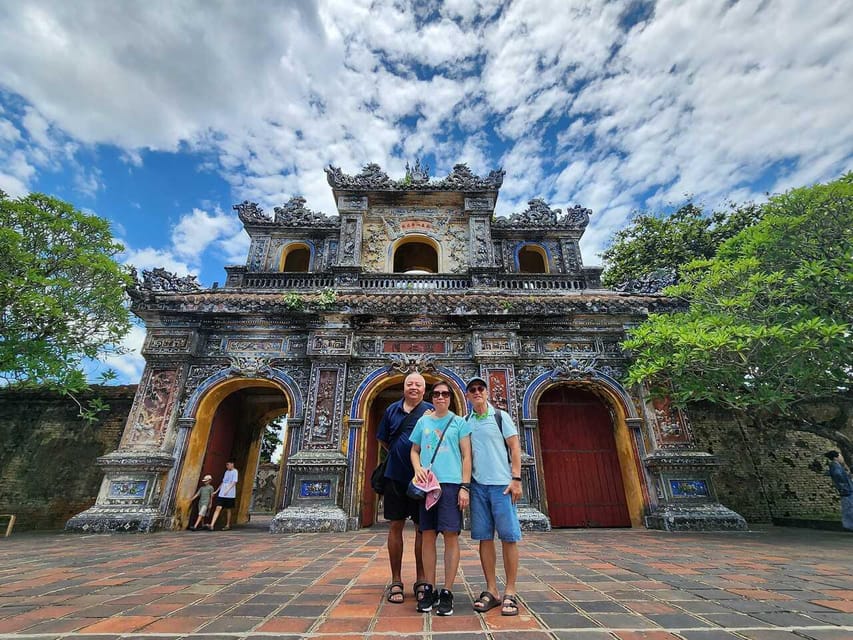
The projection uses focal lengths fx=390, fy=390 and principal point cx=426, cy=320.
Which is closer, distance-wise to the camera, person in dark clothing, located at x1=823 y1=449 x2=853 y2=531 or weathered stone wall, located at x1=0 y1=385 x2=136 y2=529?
person in dark clothing, located at x1=823 y1=449 x2=853 y2=531

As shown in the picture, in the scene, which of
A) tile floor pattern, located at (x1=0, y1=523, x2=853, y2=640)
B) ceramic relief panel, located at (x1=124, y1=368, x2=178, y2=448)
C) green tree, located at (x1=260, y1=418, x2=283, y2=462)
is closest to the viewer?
tile floor pattern, located at (x1=0, y1=523, x2=853, y2=640)

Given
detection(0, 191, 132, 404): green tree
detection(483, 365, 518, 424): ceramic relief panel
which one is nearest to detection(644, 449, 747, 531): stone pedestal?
detection(483, 365, 518, 424): ceramic relief panel

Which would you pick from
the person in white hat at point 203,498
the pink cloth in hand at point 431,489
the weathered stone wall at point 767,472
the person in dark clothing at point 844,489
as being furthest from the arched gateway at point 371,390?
the pink cloth in hand at point 431,489

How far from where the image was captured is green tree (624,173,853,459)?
6090 millimetres

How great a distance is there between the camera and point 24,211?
8039 millimetres

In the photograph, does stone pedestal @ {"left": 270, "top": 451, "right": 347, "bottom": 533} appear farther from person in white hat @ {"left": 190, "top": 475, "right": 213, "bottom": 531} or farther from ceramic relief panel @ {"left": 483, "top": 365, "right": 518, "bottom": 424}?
ceramic relief panel @ {"left": 483, "top": 365, "right": 518, "bottom": 424}

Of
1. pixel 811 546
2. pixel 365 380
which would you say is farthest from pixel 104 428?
pixel 811 546

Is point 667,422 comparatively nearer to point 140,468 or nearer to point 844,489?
point 844,489

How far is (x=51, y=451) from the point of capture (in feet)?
32.0

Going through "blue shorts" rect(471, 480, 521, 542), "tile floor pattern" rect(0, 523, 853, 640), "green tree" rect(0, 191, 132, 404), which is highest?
"green tree" rect(0, 191, 132, 404)

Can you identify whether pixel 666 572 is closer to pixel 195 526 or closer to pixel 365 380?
pixel 365 380

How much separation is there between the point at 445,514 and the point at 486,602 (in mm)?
568

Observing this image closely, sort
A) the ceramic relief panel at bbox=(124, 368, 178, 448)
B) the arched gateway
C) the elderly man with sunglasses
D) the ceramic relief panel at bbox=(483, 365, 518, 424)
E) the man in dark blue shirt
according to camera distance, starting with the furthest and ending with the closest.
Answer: the ceramic relief panel at bbox=(483, 365, 518, 424) → the ceramic relief panel at bbox=(124, 368, 178, 448) → the arched gateway → the man in dark blue shirt → the elderly man with sunglasses

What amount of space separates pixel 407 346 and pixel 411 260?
4.92 meters
